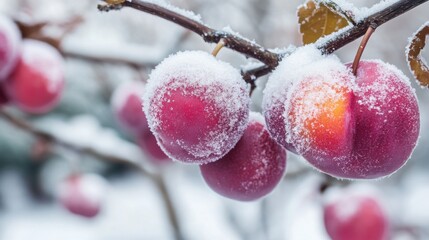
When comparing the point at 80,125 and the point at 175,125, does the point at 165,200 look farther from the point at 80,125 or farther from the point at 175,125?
the point at 175,125

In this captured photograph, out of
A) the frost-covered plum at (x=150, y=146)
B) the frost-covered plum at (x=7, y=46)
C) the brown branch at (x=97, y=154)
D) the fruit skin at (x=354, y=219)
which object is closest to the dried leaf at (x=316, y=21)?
the fruit skin at (x=354, y=219)

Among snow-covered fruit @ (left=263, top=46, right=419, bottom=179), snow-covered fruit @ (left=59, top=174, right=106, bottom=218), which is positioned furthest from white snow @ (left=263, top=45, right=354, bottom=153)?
snow-covered fruit @ (left=59, top=174, right=106, bottom=218)

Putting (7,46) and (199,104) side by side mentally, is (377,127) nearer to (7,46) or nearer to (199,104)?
(199,104)

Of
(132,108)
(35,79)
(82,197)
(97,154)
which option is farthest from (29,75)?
(82,197)

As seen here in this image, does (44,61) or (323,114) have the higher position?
(44,61)

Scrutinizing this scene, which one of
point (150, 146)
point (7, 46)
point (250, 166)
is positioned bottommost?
point (250, 166)

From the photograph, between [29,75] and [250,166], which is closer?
[250,166]

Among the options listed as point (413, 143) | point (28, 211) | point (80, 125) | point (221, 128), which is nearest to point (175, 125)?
point (221, 128)
